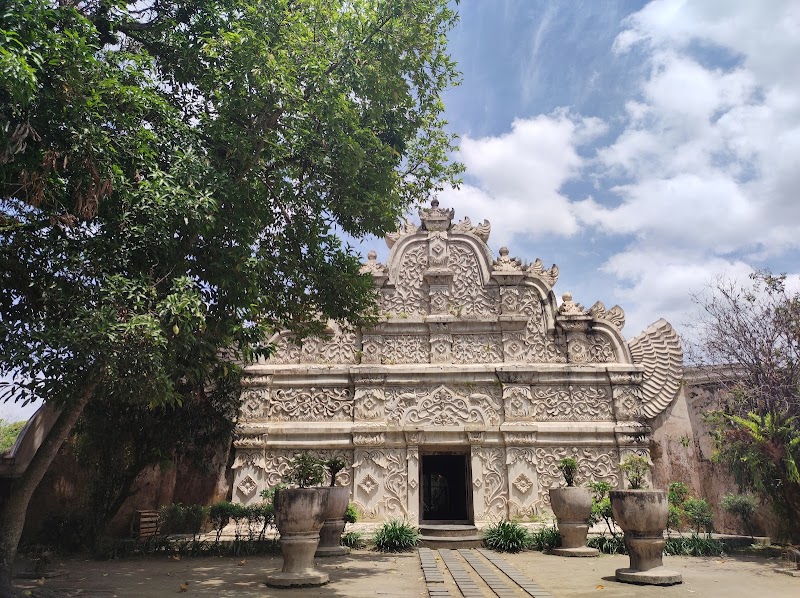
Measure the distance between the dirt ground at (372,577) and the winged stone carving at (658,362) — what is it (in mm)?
3425

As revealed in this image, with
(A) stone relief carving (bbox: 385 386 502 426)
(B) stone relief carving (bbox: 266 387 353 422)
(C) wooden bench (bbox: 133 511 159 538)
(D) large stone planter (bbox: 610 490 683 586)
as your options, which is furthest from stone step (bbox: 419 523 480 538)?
(C) wooden bench (bbox: 133 511 159 538)

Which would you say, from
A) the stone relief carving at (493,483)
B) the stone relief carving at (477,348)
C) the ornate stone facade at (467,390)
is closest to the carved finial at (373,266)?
the ornate stone facade at (467,390)

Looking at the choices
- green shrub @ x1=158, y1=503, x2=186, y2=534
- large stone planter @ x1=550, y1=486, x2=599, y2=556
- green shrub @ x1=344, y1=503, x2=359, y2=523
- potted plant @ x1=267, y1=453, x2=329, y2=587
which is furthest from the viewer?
green shrub @ x1=344, y1=503, x2=359, y2=523

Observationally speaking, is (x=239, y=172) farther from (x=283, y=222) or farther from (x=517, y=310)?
(x=517, y=310)

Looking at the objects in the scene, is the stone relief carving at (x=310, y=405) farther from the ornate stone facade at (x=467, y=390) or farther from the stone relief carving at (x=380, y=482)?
the stone relief carving at (x=380, y=482)

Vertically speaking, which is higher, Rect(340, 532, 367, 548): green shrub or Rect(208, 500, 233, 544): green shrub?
Rect(208, 500, 233, 544): green shrub

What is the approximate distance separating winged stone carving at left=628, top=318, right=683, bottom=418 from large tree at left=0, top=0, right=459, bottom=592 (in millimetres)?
7016

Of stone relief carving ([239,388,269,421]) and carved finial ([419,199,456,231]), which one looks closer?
stone relief carving ([239,388,269,421])

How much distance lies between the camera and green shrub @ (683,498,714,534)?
9992 millimetres

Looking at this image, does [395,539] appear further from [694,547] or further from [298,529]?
[694,547]

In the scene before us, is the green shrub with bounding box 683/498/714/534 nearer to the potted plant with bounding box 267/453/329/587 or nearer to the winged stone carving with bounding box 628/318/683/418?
the winged stone carving with bounding box 628/318/683/418

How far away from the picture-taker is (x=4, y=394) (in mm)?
5355

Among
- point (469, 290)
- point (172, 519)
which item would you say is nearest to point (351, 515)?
point (172, 519)

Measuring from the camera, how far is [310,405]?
11.9m
